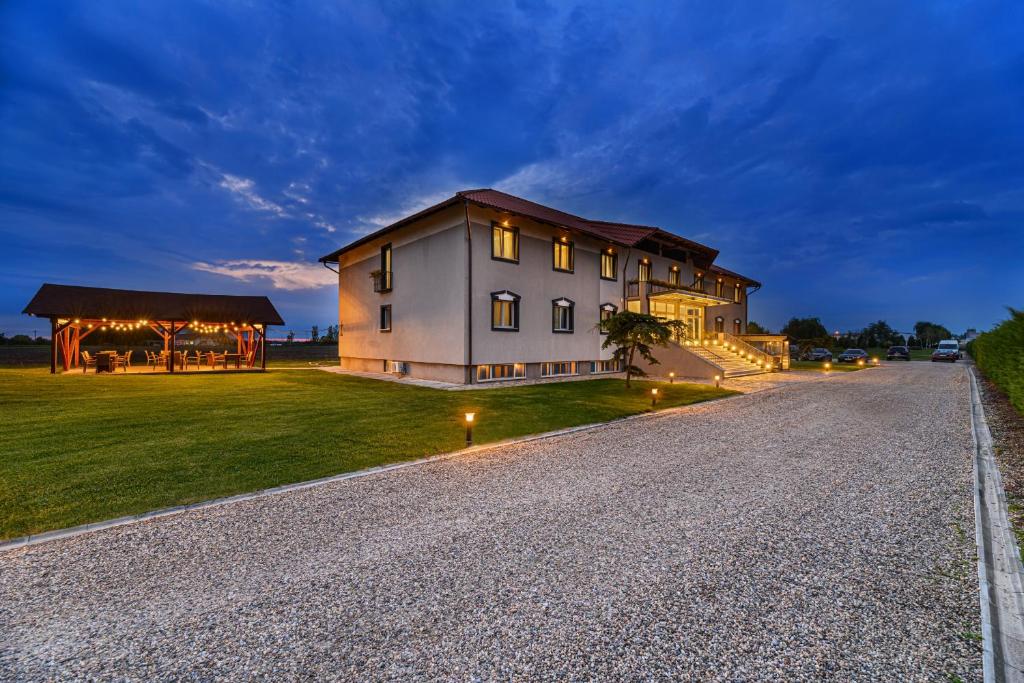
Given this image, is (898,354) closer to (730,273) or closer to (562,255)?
(730,273)

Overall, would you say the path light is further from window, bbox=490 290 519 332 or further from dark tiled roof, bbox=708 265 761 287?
dark tiled roof, bbox=708 265 761 287

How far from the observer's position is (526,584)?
3498 millimetres

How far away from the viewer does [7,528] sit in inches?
176

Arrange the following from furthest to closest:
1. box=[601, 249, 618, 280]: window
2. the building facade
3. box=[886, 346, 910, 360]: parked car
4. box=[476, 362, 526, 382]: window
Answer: box=[886, 346, 910, 360]: parked car < box=[601, 249, 618, 280]: window < box=[476, 362, 526, 382]: window < the building facade

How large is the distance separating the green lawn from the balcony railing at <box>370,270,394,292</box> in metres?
6.71

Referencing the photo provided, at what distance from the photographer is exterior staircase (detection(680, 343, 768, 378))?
22.6 m

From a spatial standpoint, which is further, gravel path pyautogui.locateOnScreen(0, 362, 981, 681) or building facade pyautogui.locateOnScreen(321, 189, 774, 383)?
building facade pyautogui.locateOnScreen(321, 189, 774, 383)

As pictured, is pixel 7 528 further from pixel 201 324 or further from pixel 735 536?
pixel 201 324

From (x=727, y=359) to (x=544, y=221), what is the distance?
1513 cm

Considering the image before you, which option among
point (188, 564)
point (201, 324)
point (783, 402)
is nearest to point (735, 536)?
point (188, 564)

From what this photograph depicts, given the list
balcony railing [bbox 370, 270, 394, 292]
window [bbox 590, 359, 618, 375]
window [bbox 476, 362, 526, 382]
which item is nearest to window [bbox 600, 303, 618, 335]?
window [bbox 590, 359, 618, 375]

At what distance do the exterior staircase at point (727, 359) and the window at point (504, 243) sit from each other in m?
11.0

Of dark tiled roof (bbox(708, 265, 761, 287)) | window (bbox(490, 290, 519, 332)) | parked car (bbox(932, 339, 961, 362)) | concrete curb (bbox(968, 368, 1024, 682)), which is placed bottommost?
concrete curb (bbox(968, 368, 1024, 682))

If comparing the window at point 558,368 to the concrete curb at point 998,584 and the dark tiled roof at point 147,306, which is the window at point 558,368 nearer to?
the concrete curb at point 998,584
